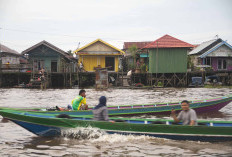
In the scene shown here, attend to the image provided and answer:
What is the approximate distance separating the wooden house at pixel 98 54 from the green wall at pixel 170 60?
473 centimetres

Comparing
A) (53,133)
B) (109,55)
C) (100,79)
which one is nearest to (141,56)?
(109,55)

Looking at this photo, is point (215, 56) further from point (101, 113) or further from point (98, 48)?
point (101, 113)

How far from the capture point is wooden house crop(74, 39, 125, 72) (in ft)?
104

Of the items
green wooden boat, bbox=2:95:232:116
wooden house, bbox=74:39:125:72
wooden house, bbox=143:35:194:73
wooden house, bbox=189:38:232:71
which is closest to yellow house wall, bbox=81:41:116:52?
wooden house, bbox=74:39:125:72

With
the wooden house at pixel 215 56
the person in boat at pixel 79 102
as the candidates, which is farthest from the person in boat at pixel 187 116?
the wooden house at pixel 215 56

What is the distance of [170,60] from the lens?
28.8 meters

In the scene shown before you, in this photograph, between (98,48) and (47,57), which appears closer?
(98,48)

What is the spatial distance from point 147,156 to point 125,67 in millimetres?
28312

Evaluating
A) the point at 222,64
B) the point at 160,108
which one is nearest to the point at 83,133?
the point at 160,108

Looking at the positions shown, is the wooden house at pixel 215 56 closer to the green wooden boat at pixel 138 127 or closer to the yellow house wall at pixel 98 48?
the yellow house wall at pixel 98 48

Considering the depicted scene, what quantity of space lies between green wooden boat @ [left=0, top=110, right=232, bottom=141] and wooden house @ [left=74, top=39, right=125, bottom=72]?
935 inches

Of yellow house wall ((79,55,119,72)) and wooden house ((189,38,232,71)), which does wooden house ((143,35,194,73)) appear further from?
yellow house wall ((79,55,119,72))

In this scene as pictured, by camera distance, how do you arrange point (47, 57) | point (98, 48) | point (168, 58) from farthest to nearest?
point (47, 57)
point (98, 48)
point (168, 58)

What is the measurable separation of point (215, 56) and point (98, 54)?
49.3 ft
